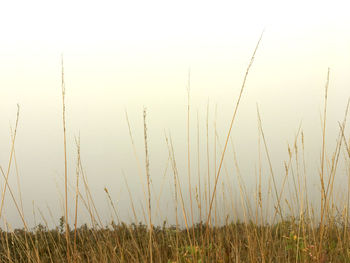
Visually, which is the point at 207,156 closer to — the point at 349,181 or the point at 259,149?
the point at 259,149

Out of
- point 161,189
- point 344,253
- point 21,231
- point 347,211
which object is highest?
point 161,189

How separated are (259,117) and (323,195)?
2.18 feet

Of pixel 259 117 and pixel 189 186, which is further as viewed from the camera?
pixel 259 117

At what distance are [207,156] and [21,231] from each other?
19.5 ft

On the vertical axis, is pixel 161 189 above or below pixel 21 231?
above

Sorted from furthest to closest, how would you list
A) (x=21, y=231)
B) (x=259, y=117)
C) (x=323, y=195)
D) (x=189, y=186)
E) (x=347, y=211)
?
1. (x=21, y=231)
2. (x=347, y=211)
3. (x=259, y=117)
4. (x=189, y=186)
5. (x=323, y=195)

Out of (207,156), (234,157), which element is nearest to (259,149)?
(234,157)

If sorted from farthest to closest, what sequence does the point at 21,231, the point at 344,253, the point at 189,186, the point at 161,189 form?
1. the point at 21,231
2. the point at 344,253
3. the point at 161,189
4. the point at 189,186

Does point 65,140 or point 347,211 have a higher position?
point 65,140

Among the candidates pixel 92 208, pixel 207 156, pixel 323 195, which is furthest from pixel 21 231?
pixel 323 195

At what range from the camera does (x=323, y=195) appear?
2.22 m

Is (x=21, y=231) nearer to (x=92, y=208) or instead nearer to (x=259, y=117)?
(x=92, y=208)

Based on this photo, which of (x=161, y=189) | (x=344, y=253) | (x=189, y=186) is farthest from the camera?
(x=344, y=253)

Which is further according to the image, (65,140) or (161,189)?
(161,189)
